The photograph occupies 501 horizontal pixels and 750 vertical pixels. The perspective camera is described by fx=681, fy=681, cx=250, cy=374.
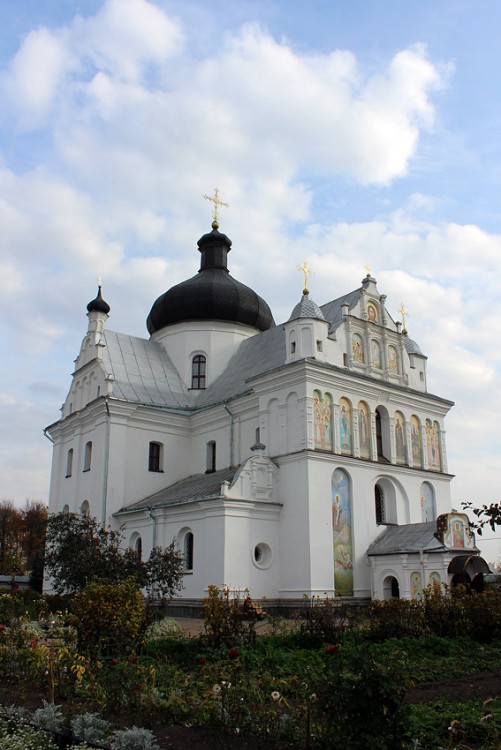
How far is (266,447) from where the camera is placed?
25875 mm

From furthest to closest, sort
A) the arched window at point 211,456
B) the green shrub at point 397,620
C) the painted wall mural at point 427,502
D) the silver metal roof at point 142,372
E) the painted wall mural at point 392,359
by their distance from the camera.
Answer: the silver metal roof at point 142,372 < the arched window at point 211,456 < the painted wall mural at point 392,359 < the painted wall mural at point 427,502 < the green shrub at point 397,620

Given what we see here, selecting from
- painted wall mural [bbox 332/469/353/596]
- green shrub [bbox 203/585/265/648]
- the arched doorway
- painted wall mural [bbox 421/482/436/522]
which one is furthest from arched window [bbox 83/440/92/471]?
green shrub [bbox 203/585/265/648]

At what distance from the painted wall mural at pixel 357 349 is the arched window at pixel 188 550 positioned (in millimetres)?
9584

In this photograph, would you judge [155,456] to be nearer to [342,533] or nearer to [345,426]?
[345,426]

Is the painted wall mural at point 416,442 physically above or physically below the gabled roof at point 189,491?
above

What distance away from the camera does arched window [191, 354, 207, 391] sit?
1361 inches

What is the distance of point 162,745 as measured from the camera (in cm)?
697

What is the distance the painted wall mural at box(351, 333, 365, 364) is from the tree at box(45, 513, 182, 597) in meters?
11.6

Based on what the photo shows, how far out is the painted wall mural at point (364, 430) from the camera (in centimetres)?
2658

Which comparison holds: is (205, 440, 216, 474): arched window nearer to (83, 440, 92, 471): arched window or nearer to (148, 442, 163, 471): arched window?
(148, 442, 163, 471): arched window

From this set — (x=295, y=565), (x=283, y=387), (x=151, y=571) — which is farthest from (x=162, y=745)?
(x=283, y=387)

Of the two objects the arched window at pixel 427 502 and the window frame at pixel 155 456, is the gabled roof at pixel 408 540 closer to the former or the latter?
the arched window at pixel 427 502

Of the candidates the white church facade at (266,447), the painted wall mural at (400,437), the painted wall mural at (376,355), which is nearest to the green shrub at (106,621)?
the white church facade at (266,447)

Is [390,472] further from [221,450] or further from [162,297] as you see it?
[162,297]
